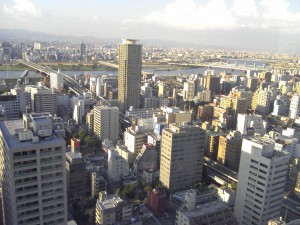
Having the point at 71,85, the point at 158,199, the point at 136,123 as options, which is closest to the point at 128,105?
the point at 136,123

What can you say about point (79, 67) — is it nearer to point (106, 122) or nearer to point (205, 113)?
point (205, 113)

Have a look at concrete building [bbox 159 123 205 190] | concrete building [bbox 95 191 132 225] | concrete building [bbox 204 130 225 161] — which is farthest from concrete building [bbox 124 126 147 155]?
concrete building [bbox 95 191 132 225]

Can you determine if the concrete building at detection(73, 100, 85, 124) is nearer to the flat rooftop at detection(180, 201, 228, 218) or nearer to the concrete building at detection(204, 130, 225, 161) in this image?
the concrete building at detection(204, 130, 225, 161)

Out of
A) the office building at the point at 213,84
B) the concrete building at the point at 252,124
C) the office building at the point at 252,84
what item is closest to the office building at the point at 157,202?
the concrete building at the point at 252,124

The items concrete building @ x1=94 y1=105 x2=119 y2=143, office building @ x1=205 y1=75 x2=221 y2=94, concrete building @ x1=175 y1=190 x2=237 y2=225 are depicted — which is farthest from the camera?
office building @ x1=205 y1=75 x2=221 y2=94

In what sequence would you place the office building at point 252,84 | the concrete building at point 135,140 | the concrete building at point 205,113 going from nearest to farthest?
the concrete building at point 135,140 → the concrete building at point 205,113 → the office building at point 252,84

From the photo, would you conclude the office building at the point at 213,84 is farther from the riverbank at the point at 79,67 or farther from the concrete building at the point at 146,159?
the riverbank at the point at 79,67
